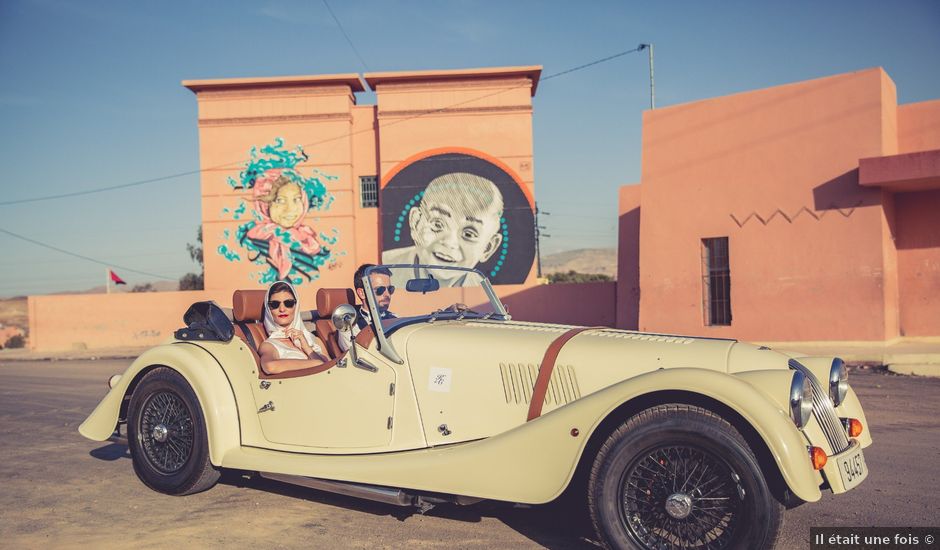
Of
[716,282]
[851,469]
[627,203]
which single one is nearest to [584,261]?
[627,203]

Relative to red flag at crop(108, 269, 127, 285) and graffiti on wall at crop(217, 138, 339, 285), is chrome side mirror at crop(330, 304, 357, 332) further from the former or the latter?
red flag at crop(108, 269, 127, 285)

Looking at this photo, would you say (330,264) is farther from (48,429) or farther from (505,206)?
(48,429)

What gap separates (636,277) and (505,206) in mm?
5911

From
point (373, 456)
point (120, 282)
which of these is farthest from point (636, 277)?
point (120, 282)

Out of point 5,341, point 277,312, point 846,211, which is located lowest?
point 5,341

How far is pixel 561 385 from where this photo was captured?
4.06 meters

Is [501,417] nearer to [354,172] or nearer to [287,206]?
[354,172]

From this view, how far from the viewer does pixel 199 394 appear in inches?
201

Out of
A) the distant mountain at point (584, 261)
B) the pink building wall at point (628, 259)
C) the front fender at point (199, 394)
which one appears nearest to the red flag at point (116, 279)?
the pink building wall at point (628, 259)

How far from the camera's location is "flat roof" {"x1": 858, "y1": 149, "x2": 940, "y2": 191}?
13.2m

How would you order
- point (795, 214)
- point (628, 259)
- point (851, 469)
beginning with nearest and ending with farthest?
point (851, 469) → point (795, 214) → point (628, 259)

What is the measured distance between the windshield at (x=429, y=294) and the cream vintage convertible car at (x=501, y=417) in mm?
20

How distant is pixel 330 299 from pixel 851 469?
3.44m

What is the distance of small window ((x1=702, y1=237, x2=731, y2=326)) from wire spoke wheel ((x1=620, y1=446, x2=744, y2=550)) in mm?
13386
